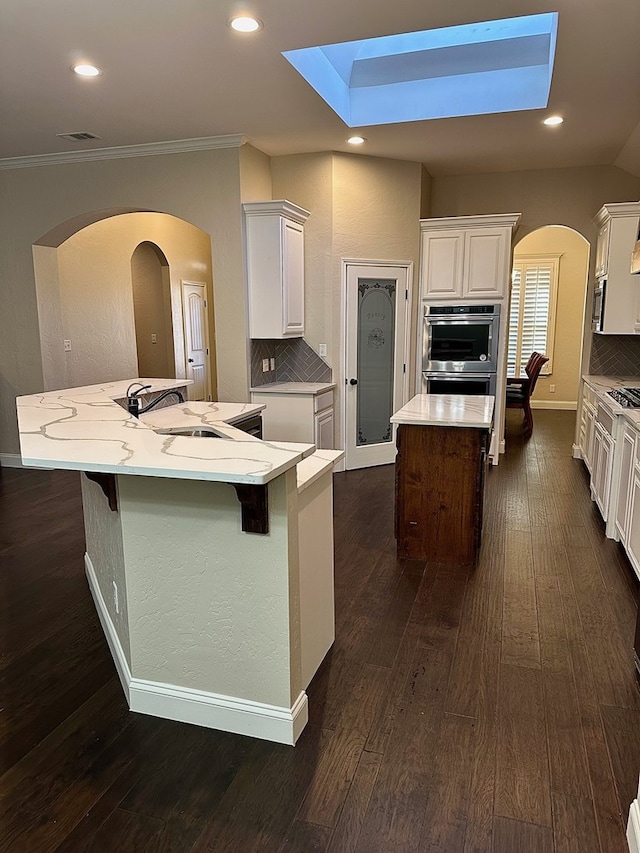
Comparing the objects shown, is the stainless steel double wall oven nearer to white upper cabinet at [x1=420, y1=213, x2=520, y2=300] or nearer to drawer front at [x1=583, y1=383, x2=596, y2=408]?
white upper cabinet at [x1=420, y1=213, x2=520, y2=300]

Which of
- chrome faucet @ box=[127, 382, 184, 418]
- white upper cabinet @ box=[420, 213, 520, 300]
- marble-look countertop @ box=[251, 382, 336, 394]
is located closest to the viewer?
chrome faucet @ box=[127, 382, 184, 418]

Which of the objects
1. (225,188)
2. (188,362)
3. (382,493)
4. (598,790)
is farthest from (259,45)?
(188,362)

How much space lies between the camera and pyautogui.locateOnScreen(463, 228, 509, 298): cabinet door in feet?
19.0

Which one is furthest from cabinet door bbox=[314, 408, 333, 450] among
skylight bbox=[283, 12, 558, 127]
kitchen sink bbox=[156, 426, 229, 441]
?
skylight bbox=[283, 12, 558, 127]

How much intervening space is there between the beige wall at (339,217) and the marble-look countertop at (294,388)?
23cm

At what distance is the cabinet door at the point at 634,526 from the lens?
3.21m

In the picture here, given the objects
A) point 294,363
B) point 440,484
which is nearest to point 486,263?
point 294,363

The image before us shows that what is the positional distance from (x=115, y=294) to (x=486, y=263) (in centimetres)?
415

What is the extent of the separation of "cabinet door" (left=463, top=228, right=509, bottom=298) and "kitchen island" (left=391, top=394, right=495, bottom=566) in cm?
257

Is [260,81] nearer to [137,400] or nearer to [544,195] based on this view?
[137,400]

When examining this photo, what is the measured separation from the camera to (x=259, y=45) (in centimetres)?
320

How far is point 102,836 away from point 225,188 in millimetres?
4567

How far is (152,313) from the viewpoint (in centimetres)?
806

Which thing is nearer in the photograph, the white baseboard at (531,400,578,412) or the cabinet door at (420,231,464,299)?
the cabinet door at (420,231,464,299)
